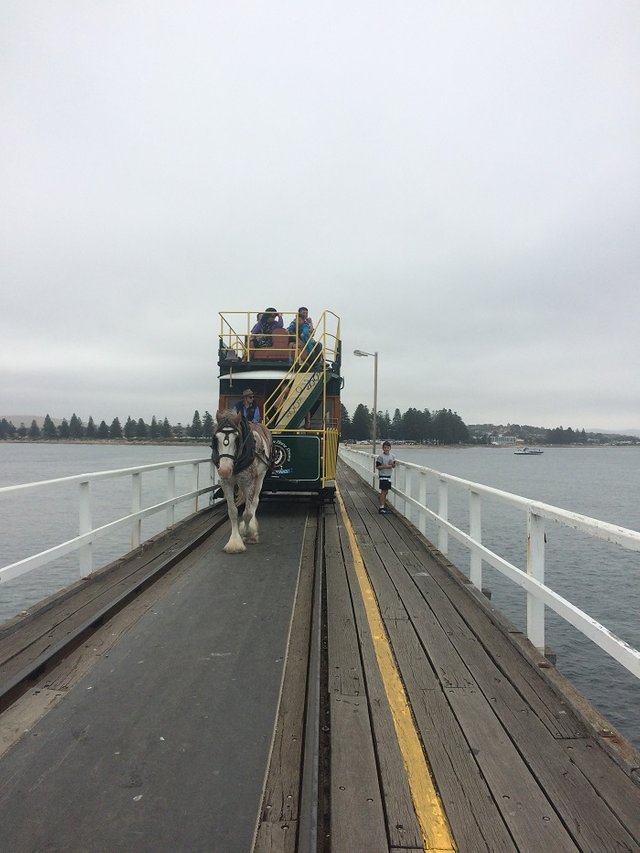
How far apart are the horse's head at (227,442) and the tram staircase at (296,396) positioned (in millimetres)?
3651

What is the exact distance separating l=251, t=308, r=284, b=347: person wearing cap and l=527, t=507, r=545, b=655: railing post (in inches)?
408

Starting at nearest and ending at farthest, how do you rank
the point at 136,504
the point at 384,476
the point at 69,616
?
the point at 69,616 < the point at 136,504 < the point at 384,476

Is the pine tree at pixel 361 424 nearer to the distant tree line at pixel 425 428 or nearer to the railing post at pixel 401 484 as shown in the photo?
the distant tree line at pixel 425 428

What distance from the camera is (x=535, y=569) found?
4.34 m

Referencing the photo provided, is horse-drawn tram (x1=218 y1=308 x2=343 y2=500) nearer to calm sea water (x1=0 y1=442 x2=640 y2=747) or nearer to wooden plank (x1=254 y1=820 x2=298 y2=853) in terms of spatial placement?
calm sea water (x1=0 y1=442 x2=640 y2=747)

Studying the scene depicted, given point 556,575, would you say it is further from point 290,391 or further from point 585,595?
point 290,391

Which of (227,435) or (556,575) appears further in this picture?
(556,575)

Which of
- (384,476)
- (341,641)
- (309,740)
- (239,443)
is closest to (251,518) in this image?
(239,443)

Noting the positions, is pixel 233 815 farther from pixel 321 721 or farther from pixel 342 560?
pixel 342 560

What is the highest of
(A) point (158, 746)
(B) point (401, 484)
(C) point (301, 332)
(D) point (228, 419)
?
(C) point (301, 332)

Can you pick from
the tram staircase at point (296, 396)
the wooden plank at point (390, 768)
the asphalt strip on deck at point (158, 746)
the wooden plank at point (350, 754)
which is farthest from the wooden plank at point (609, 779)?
the tram staircase at point (296, 396)

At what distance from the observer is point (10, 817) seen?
100 inches

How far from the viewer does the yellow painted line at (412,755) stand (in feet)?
8.04

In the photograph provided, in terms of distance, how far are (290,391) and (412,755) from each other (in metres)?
9.61
